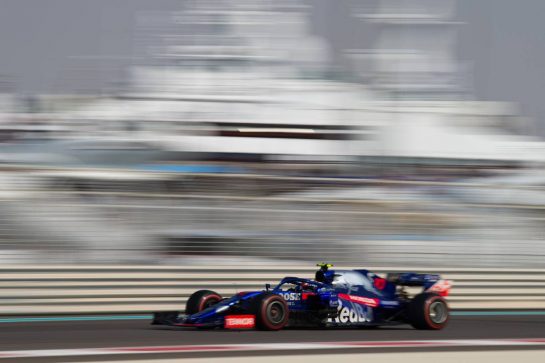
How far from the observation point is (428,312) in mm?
9336

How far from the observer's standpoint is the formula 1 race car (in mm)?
8555

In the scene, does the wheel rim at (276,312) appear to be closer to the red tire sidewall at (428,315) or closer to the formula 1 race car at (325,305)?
the formula 1 race car at (325,305)

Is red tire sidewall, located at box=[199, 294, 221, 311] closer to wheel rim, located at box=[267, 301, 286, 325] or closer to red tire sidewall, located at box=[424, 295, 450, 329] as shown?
wheel rim, located at box=[267, 301, 286, 325]

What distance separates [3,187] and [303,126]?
11853mm

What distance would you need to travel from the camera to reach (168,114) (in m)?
23.0

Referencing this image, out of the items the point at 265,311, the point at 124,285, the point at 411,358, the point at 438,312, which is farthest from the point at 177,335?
the point at 124,285

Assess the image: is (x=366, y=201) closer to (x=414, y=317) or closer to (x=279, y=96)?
(x=414, y=317)

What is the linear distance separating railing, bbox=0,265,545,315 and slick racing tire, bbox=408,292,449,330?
8.84 ft

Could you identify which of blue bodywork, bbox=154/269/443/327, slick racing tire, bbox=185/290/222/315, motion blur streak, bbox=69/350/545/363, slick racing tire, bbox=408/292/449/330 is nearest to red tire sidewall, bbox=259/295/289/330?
blue bodywork, bbox=154/269/443/327

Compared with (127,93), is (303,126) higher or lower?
lower

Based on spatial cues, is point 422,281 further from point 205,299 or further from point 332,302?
point 205,299

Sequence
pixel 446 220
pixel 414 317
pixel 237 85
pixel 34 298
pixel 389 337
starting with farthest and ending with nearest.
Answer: pixel 237 85
pixel 446 220
pixel 34 298
pixel 414 317
pixel 389 337

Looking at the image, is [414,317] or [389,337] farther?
[414,317]

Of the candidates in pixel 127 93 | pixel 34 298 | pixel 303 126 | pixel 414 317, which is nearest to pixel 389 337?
pixel 414 317
